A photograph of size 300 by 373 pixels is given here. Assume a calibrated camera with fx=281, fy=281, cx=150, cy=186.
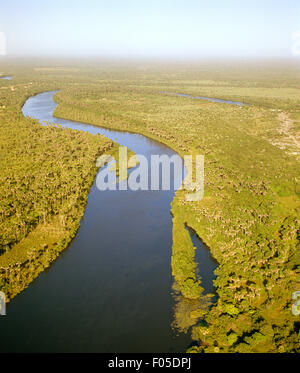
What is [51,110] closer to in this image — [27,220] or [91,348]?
[27,220]

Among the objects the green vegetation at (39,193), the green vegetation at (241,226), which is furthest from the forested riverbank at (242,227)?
the green vegetation at (39,193)

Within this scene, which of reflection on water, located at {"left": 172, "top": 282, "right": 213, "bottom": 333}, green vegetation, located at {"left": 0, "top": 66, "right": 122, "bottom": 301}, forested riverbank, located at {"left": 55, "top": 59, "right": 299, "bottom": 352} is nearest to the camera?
forested riverbank, located at {"left": 55, "top": 59, "right": 299, "bottom": 352}

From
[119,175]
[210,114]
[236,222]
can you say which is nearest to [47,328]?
[236,222]

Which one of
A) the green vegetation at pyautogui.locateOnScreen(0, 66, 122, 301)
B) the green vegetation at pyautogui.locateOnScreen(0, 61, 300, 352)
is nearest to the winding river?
the green vegetation at pyautogui.locateOnScreen(0, 66, 122, 301)

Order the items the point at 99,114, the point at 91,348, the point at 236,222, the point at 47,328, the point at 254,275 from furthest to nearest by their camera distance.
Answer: the point at 99,114, the point at 236,222, the point at 254,275, the point at 47,328, the point at 91,348

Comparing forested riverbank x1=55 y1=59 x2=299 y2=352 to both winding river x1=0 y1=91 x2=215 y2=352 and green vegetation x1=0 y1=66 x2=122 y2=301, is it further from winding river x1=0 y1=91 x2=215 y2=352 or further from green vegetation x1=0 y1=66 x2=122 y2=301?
green vegetation x1=0 y1=66 x2=122 y2=301

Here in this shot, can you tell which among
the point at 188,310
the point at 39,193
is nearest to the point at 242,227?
the point at 188,310

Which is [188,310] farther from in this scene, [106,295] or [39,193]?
→ [39,193]

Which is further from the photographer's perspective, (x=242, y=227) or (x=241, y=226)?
(x=241, y=226)
